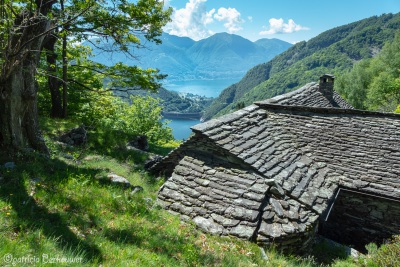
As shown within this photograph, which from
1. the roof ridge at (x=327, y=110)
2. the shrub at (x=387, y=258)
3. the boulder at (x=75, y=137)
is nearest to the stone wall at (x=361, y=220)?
the shrub at (x=387, y=258)

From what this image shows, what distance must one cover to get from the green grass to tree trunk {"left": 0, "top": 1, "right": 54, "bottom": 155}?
64 centimetres

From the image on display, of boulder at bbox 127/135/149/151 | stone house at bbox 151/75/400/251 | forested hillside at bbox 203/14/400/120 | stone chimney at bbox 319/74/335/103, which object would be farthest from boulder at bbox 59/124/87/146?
forested hillside at bbox 203/14/400/120

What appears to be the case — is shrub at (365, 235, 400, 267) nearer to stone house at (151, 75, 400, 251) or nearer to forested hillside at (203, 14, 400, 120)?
stone house at (151, 75, 400, 251)

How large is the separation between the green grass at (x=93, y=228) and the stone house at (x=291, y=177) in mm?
688

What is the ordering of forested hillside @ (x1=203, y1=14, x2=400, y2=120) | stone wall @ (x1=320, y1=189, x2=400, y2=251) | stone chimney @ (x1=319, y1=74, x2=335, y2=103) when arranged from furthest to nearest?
forested hillside @ (x1=203, y1=14, x2=400, y2=120) < stone chimney @ (x1=319, y1=74, x2=335, y2=103) < stone wall @ (x1=320, y1=189, x2=400, y2=251)

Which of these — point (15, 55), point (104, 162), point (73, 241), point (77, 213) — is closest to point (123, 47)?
point (104, 162)

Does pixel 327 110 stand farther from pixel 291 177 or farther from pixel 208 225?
pixel 208 225

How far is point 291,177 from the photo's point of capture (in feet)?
26.6

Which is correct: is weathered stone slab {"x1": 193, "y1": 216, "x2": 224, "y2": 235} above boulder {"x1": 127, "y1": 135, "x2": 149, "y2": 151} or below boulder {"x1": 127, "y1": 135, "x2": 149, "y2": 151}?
below

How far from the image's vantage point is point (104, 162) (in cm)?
1033

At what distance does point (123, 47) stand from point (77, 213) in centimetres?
883

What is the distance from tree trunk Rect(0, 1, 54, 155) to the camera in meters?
6.44

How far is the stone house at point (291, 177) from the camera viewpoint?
676 centimetres

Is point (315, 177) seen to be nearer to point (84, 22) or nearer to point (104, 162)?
point (104, 162)
